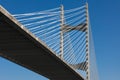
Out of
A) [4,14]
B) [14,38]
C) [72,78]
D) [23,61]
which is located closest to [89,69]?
[72,78]

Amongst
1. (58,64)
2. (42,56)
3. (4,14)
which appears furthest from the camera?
(58,64)

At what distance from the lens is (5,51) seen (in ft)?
71.5

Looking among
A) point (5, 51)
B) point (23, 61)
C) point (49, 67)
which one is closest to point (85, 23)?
point (49, 67)

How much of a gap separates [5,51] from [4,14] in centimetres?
680

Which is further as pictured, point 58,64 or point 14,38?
point 58,64

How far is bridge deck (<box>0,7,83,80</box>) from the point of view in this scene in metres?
17.0

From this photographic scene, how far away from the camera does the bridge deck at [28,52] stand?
17013 millimetres

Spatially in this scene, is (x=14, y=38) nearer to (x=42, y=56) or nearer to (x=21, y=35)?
(x=21, y=35)

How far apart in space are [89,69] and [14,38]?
42.5 ft

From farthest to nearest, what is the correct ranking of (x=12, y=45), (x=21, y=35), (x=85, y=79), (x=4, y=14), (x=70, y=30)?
(x=70, y=30) < (x=85, y=79) < (x=12, y=45) < (x=21, y=35) < (x=4, y=14)

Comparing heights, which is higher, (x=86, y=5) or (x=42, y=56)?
(x=86, y=5)

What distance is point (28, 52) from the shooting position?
2262cm

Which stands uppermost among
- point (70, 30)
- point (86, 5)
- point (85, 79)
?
point (86, 5)

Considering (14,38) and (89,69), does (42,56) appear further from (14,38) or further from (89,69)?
(89,69)
